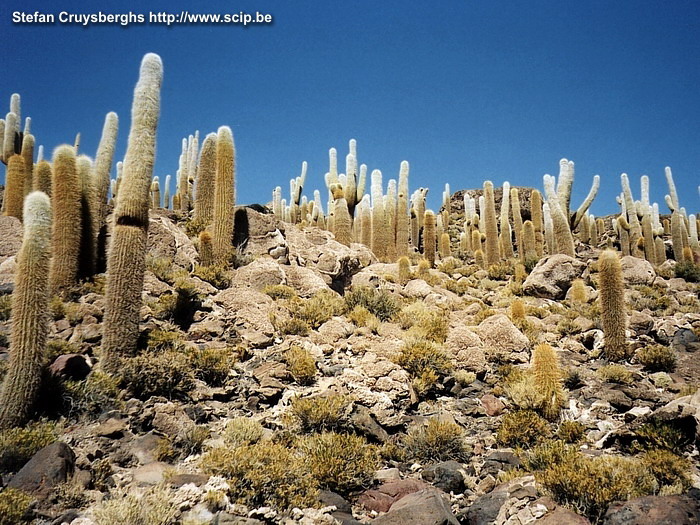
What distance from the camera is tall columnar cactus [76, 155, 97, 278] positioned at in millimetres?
10570

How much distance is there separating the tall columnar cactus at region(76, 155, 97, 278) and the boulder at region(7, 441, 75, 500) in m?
6.12

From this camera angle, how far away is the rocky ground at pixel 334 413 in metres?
5.07

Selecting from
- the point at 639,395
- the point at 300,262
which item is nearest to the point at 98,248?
the point at 300,262

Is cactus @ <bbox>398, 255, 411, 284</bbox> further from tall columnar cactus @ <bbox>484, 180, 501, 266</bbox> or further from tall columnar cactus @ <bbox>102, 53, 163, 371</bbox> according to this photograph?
tall columnar cactus @ <bbox>102, 53, 163, 371</bbox>

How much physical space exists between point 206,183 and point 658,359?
41.1ft

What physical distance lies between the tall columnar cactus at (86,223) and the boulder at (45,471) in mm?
6120

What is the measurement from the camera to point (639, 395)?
337 inches

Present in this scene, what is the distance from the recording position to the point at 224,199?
42.0 ft

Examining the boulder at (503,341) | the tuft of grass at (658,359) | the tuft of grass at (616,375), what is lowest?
the tuft of grass at (616,375)

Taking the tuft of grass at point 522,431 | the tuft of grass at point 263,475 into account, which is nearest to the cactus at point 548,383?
the tuft of grass at point 522,431

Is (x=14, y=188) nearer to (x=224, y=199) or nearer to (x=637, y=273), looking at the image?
(x=224, y=199)

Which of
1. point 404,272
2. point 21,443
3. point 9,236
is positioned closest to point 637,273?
point 404,272

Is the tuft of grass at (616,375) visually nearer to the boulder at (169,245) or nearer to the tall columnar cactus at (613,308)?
the tall columnar cactus at (613,308)

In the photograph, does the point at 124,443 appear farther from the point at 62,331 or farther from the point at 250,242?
the point at 250,242
